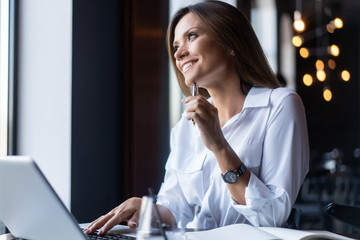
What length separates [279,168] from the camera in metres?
1.51

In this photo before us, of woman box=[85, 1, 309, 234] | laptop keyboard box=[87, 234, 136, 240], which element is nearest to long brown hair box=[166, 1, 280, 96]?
woman box=[85, 1, 309, 234]

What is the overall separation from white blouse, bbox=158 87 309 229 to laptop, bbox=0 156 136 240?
445 millimetres

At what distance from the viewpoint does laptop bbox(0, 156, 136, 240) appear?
93 centimetres

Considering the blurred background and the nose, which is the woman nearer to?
the nose

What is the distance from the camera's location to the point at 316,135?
29.8ft

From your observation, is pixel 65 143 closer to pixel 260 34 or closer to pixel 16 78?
pixel 16 78

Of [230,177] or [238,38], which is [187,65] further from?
[230,177]

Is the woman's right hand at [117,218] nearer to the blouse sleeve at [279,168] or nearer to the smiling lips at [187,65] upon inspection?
the blouse sleeve at [279,168]

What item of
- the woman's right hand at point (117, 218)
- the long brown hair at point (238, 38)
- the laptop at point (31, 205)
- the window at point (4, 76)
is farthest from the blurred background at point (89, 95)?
the laptop at point (31, 205)

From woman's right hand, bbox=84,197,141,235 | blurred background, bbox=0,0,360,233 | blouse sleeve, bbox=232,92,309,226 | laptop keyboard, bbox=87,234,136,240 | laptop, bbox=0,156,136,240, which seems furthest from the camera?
blurred background, bbox=0,0,360,233

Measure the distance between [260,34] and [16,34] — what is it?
5.09 metres

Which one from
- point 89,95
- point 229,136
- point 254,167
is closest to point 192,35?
point 229,136

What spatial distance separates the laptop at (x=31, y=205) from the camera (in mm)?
926

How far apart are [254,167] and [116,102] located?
1545 millimetres
